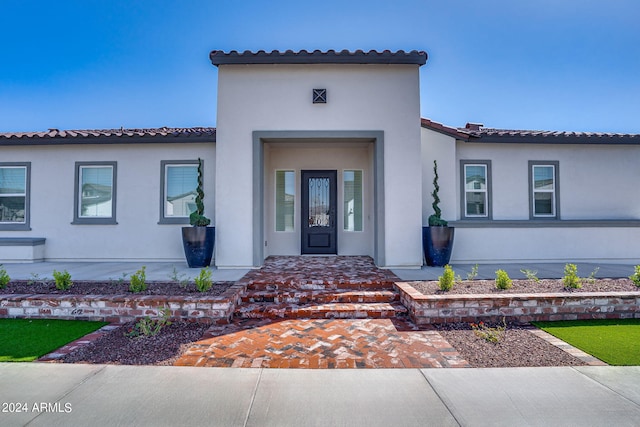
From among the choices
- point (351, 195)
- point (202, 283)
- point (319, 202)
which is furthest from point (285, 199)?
point (202, 283)

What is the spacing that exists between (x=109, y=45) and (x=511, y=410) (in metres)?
13.3

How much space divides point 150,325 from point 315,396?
9.20 feet

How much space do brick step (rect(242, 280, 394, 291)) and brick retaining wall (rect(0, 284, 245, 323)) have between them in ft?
3.35

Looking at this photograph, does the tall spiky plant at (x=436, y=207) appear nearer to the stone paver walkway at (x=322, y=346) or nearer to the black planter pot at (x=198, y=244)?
the stone paver walkway at (x=322, y=346)

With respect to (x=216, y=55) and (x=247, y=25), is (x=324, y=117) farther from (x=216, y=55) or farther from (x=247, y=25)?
(x=247, y=25)

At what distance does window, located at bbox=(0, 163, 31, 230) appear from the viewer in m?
9.05

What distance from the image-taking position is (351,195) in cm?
954

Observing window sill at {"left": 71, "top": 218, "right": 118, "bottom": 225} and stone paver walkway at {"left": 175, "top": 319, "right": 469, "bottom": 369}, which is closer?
stone paver walkway at {"left": 175, "top": 319, "right": 469, "bottom": 369}

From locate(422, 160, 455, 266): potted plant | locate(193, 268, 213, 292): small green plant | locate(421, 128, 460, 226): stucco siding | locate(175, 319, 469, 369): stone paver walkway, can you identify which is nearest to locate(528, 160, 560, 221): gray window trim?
locate(421, 128, 460, 226): stucco siding

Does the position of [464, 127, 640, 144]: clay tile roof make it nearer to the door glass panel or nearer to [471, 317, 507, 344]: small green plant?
the door glass panel

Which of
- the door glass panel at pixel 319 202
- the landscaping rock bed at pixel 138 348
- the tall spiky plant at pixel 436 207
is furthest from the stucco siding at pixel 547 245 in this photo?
the landscaping rock bed at pixel 138 348

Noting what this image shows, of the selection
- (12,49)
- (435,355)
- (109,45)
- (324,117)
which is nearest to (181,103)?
(109,45)

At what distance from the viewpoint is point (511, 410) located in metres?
2.63

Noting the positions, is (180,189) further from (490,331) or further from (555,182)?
(555,182)
